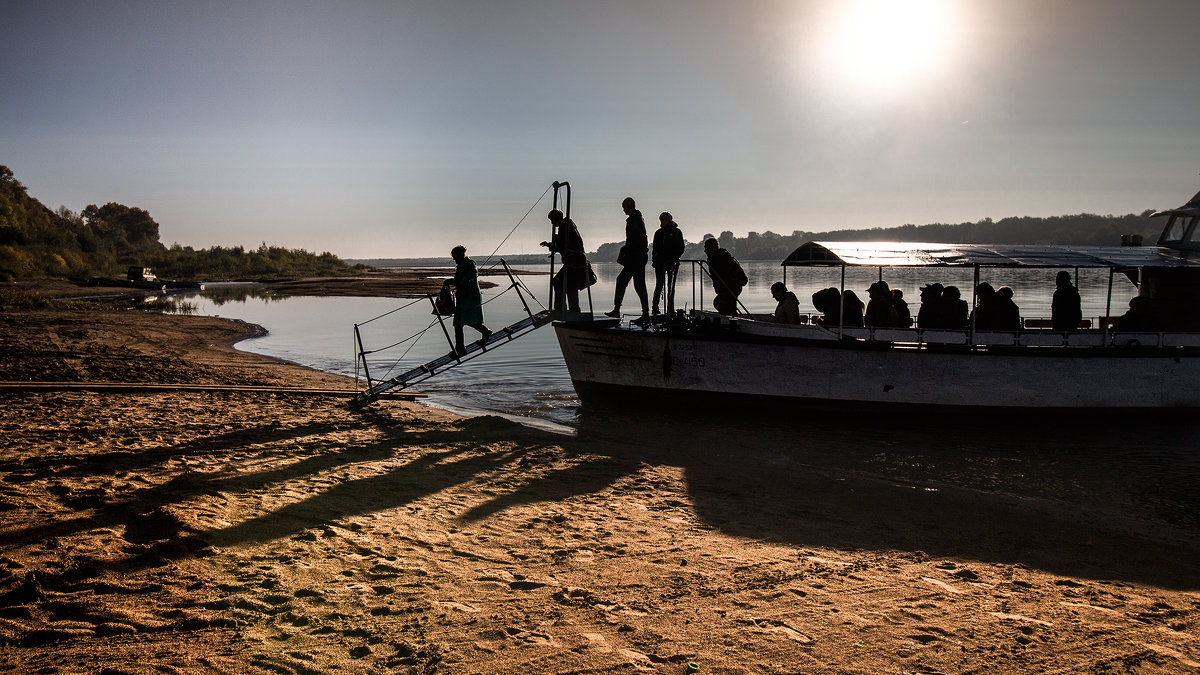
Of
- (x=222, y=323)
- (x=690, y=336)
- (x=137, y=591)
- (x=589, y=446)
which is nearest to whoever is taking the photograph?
(x=137, y=591)

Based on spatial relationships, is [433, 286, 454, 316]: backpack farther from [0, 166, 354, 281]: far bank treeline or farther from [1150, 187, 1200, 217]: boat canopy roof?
[0, 166, 354, 281]: far bank treeline

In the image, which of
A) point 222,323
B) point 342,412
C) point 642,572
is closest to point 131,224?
point 222,323

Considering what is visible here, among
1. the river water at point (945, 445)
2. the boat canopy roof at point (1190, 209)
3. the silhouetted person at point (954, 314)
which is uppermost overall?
the boat canopy roof at point (1190, 209)

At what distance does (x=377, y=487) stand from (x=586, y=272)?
273 inches

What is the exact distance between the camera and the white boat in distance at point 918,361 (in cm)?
1265

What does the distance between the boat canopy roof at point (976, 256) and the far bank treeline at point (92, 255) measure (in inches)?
1908

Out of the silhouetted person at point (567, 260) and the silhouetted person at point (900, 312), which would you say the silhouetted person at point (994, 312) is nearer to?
the silhouetted person at point (900, 312)

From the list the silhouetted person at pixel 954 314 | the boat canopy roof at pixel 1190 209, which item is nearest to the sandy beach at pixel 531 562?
the silhouetted person at pixel 954 314

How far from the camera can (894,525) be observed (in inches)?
287

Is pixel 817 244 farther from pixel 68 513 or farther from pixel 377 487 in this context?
pixel 68 513

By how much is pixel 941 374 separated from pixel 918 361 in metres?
0.46

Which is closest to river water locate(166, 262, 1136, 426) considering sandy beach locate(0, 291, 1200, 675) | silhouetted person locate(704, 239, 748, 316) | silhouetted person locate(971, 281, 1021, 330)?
silhouetted person locate(704, 239, 748, 316)

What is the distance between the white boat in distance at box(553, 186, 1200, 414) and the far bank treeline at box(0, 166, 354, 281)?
46.6 m

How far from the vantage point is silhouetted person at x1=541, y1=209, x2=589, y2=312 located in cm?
1323
